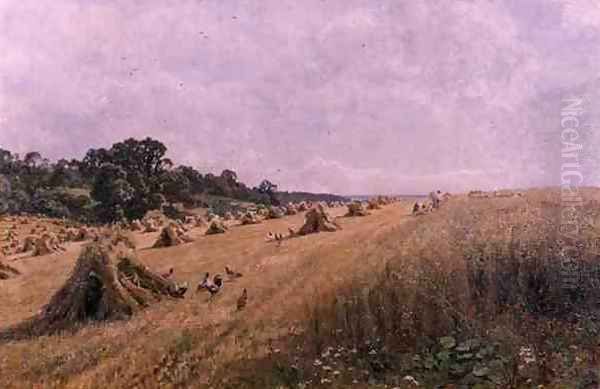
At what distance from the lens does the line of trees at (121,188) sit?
21.5 meters

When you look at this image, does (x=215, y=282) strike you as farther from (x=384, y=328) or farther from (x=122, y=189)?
(x=122, y=189)

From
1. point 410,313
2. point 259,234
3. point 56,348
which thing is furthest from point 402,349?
point 259,234

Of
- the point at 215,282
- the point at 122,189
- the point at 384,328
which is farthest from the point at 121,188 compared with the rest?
the point at 384,328

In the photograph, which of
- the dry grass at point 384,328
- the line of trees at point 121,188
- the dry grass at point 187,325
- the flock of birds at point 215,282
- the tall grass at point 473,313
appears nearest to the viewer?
the tall grass at point 473,313

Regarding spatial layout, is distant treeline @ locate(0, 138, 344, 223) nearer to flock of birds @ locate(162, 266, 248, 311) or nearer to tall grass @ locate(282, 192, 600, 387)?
flock of birds @ locate(162, 266, 248, 311)

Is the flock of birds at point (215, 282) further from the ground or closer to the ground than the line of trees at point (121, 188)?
closer to the ground

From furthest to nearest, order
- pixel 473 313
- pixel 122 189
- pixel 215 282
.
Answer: pixel 122 189
pixel 215 282
pixel 473 313

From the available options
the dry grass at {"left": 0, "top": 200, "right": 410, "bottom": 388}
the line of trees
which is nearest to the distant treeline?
the line of trees

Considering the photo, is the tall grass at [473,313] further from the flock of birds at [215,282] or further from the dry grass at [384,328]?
the flock of birds at [215,282]

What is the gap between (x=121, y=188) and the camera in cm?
2302

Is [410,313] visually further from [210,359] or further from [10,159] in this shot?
[10,159]

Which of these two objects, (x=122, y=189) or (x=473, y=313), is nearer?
(x=473, y=313)

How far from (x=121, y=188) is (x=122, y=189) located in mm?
101

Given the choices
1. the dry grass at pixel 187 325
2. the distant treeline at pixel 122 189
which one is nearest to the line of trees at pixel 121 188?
the distant treeline at pixel 122 189
